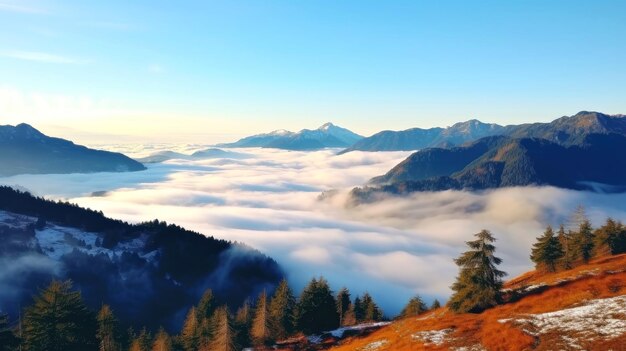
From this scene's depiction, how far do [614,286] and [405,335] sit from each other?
28660mm

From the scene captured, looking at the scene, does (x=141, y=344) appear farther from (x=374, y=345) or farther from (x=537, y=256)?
(x=537, y=256)

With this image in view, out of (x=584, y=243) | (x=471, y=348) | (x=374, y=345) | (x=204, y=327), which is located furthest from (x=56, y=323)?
(x=584, y=243)

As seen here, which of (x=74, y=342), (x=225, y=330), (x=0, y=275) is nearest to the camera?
(x=74, y=342)

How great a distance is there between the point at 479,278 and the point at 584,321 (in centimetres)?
1893

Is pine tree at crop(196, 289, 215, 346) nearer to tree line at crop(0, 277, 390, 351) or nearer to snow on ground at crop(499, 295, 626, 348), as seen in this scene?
tree line at crop(0, 277, 390, 351)

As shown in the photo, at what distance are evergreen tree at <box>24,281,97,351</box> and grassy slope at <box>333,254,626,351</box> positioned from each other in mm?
39722

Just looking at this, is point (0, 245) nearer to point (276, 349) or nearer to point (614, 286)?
point (276, 349)

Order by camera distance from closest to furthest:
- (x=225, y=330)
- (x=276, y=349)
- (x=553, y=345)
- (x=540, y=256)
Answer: (x=553, y=345) → (x=225, y=330) → (x=276, y=349) → (x=540, y=256)

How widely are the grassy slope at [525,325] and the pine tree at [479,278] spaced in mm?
2075

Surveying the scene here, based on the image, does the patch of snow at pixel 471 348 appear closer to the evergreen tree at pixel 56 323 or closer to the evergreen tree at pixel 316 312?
the evergreen tree at pixel 316 312

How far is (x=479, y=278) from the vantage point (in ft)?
203

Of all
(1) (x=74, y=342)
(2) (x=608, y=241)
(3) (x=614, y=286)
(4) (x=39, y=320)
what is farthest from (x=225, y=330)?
(2) (x=608, y=241)

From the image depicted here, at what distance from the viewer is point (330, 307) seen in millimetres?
91688

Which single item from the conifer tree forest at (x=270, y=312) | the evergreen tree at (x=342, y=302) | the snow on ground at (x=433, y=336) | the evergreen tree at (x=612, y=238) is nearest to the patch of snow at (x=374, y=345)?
the snow on ground at (x=433, y=336)
